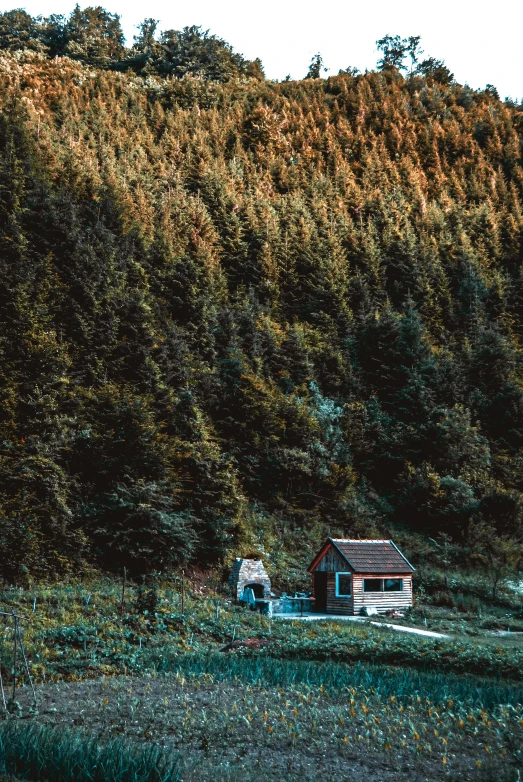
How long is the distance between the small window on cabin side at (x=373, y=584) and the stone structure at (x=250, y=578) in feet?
14.4

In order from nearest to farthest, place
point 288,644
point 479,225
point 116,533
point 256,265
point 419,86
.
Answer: point 288,644 < point 116,533 < point 256,265 < point 479,225 < point 419,86

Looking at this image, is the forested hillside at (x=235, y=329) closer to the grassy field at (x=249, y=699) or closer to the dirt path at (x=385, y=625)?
the dirt path at (x=385, y=625)

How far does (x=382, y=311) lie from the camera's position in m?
55.2

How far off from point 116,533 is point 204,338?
1915 centimetres

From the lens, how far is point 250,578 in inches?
1204

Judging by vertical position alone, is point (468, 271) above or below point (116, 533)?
above

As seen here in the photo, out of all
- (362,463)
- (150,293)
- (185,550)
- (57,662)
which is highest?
(150,293)

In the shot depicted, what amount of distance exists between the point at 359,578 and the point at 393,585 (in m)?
2.42

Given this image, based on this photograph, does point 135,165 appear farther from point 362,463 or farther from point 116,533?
point 116,533

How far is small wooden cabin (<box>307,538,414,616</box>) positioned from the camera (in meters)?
29.6

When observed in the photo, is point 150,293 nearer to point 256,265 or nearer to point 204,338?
point 204,338

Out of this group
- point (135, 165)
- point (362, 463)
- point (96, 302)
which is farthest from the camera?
point (135, 165)

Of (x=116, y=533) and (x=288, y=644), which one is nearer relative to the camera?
(x=288, y=644)

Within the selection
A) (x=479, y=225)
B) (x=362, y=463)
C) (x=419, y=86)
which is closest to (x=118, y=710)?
(x=362, y=463)
